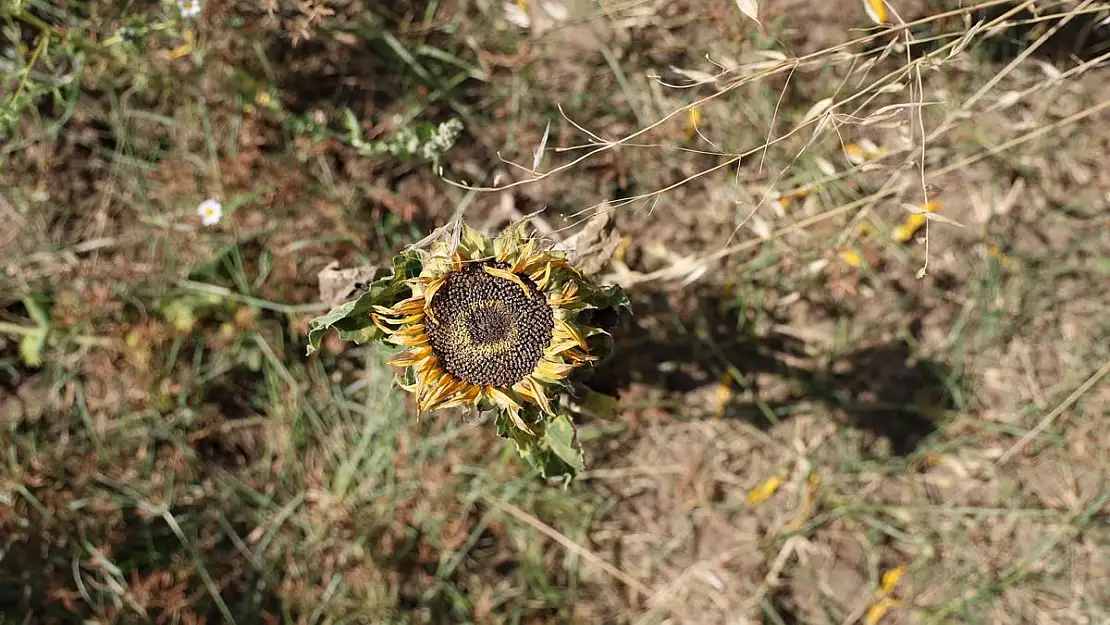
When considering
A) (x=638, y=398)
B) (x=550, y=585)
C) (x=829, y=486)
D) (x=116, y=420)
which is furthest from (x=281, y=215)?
(x=829, y=486)

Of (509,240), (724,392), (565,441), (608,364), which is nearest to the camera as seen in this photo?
(509,240)

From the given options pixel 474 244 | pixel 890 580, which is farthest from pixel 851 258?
pixel 474 244

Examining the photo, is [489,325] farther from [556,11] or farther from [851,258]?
[851,258]

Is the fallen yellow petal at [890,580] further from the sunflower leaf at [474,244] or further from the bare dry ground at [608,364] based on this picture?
the sunflower leaf at [474,244]

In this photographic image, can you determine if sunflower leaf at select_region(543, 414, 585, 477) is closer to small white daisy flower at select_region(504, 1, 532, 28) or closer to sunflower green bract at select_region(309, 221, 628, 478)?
sunflower green bract at select_region(309, 221, 628, 478)

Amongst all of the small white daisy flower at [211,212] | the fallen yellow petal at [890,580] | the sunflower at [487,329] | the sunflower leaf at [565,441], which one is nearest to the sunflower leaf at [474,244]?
the sunflower at [487,329]

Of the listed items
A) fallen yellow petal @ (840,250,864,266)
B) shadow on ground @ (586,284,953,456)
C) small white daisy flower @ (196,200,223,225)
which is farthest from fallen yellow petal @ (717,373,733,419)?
small white daisy flower @ (196,200,223,225)
